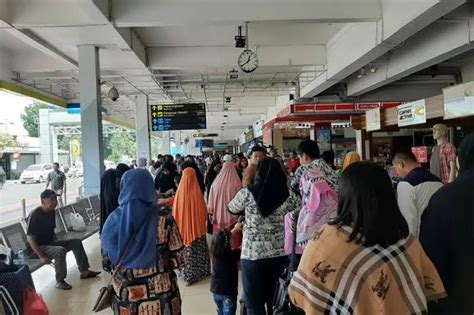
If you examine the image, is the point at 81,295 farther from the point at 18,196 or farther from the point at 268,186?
the point at 18,196

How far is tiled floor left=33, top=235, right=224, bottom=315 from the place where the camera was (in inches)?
170

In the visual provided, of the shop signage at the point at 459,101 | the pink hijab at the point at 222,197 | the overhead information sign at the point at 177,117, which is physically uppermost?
the overhead information sign at the point at 177,117

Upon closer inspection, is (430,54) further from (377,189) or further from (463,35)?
(377,189)

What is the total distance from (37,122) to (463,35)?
1271cm

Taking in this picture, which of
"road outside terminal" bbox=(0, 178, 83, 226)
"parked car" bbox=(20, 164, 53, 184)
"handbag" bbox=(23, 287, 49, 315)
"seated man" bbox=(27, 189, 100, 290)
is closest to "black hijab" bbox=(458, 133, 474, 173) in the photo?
"handbag" bbox=(23, 287, 49, 315)

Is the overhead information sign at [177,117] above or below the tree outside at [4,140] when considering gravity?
above

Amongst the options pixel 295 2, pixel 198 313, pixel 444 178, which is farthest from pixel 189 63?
pixel 198 313

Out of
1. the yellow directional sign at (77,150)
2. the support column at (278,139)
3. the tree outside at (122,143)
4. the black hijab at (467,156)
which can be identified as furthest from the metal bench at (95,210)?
the support column at (278,139)

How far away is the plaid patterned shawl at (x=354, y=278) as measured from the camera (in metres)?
1.39

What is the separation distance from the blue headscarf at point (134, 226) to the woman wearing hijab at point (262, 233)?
0.82m

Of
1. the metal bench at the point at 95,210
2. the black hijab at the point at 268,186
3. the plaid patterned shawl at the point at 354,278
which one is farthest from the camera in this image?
the metal bench at the point at 95,210

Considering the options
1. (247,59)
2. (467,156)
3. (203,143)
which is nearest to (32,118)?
(247,59)

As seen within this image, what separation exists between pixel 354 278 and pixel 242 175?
13.4ft

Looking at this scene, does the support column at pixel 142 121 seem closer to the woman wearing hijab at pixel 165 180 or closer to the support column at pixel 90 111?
the support column at pixel 90 111
